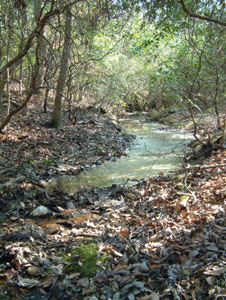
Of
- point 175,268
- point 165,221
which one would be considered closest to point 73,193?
point 165,221

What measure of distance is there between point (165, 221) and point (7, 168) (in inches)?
176

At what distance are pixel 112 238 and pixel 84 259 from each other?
0.57 m

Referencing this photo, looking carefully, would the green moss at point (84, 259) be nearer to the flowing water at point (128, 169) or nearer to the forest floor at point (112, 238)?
the forest floor at point (112, 238)

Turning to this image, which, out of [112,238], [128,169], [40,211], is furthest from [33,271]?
[128,169]

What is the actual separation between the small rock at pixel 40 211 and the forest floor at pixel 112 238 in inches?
0.7

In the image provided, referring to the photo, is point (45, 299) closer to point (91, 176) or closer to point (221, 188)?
point (221, 188)

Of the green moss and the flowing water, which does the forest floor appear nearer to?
the green moss

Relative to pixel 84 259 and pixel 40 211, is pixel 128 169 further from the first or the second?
pixel 84 259

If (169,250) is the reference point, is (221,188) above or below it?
above

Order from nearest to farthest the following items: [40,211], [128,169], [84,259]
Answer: [84,259] < [40,211] < [128,169]

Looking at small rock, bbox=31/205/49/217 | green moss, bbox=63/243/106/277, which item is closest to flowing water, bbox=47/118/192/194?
small rock, bbox=31/205/49/217

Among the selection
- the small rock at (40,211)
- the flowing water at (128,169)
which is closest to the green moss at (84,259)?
the small rock at (40,211)

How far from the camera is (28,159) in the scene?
7406 millimetres

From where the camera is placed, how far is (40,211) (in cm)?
484
